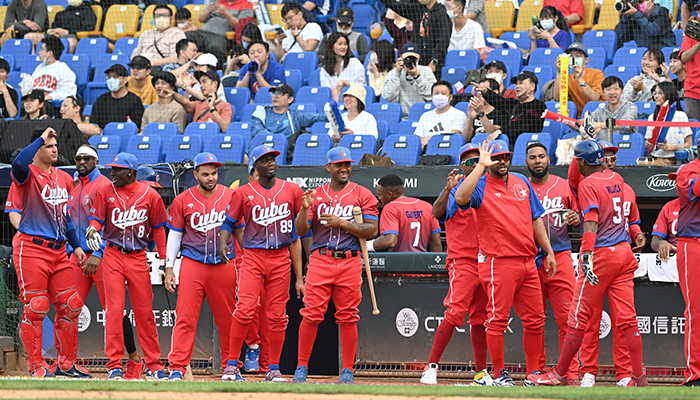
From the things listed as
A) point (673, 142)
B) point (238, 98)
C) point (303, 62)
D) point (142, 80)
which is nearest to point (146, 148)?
point (238, 98)

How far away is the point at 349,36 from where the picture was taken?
42.1 feet

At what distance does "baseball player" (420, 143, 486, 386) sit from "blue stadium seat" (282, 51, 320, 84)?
6.35 meters

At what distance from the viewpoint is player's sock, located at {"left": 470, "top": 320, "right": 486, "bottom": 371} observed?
22.0 ft

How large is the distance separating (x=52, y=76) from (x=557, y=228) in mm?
8941

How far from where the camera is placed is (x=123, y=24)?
49.6ft

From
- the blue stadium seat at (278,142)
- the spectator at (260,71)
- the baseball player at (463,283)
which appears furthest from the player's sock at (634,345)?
the spectator at (260,71)

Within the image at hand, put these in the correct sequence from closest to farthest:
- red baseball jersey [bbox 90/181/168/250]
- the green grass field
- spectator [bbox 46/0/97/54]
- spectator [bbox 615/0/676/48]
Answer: the green grass field < red baseball jersey [bbox 90/181/168/250] < spectator [bbox 615/0/676/48] < spectator [bbox 46/0/97/54]

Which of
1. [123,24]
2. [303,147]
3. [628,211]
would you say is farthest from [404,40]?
[628,211]

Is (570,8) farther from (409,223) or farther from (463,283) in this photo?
(463,283)

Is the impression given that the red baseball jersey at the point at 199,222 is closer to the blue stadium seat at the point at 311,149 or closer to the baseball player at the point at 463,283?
the baseball player at the point at 463,283

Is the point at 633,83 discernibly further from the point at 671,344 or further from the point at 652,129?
the point at 671,344

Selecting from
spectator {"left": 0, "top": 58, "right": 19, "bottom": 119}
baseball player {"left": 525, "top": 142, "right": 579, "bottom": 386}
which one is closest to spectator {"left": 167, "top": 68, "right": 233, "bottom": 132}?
spectator {"left": 0, "top": 58, "right": 19, "bottom": 119}

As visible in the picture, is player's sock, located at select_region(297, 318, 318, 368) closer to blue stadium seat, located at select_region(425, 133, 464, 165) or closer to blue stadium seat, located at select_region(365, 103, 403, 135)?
blue stadium seat, located at select_region(425, 133, 464, 165)

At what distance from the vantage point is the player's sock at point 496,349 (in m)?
6.25
